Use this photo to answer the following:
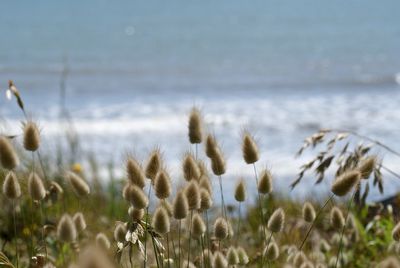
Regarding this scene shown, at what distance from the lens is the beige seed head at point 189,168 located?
2.32 m

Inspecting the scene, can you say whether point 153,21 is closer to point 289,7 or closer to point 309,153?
point 289,7

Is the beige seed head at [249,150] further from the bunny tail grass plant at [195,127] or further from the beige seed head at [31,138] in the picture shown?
the beige seed head at [31,138]

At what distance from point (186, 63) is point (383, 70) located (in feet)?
16.9

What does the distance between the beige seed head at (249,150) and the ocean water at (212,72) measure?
0.17 metres

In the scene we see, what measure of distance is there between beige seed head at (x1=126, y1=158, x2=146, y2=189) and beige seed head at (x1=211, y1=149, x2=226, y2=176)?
32cm

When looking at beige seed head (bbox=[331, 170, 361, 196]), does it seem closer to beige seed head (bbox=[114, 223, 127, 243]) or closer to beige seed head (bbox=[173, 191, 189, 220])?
beige seed head (bbox=[173, 191, 189, 220])

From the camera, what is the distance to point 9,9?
125 feet

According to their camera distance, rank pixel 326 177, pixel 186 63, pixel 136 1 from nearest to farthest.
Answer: pixel 326 177 → pixel 186 63 → pixel 136 1

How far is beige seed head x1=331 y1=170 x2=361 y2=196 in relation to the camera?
2113 millimetres

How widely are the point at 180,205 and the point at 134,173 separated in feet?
Result: 0.58

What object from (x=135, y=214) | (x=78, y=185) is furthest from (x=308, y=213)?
(x=78, y=185)

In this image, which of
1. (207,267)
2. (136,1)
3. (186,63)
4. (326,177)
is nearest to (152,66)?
(186,63)

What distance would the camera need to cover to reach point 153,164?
2234mm

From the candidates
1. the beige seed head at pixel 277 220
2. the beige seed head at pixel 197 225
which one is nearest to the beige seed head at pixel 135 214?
the beige seed head at pixel 197 225
